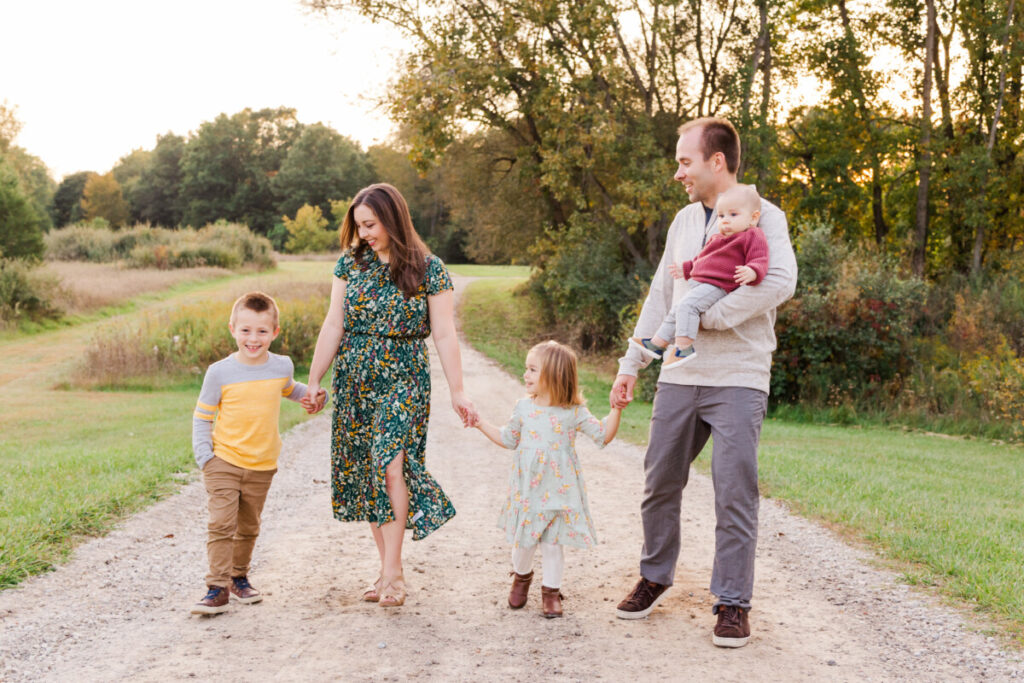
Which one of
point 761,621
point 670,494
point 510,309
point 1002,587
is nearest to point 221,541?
point 670,494

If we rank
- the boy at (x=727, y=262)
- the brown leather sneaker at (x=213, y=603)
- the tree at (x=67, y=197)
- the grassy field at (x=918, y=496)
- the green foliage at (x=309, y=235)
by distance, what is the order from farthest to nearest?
the tree at (x=67, y=197)
the green foliage at (x=309, y=235)
the grassy field at (x=918, y=496)
the brown leather sneaker at (x=213, y=603)
the boy at (x=727, y=262)

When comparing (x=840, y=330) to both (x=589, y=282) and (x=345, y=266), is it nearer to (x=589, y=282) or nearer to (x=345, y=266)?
(x=589, y=282)

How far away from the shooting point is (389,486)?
4.77 m

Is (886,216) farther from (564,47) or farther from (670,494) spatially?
(670,494)

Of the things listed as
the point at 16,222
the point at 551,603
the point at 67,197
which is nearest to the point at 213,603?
the point at 551,603

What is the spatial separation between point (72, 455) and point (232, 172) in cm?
8169

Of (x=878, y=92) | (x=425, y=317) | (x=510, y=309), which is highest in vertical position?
(x=878, y=92)

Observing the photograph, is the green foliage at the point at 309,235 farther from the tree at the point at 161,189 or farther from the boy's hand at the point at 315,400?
the boy's hand at the point at 315,400

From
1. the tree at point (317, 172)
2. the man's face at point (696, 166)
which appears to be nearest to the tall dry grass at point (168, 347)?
the man's face at point (696, 166)

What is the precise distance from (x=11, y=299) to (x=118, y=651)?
2449 cm

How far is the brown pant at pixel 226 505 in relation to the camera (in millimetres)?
4621

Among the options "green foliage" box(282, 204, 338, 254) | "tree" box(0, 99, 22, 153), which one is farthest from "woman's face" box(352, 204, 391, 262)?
"green foliage" box(282, 204, 338, 254)

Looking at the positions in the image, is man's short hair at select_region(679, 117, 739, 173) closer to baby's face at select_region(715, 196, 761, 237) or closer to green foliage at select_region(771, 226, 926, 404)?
baby's face at select_region(715, 196, 761, 237)

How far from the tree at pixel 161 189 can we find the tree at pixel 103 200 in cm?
543
